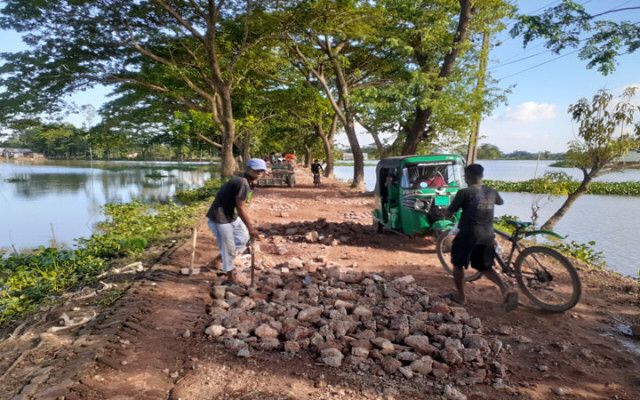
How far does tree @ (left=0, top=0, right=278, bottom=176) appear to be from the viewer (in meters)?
12.5

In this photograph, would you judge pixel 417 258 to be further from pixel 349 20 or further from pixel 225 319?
pixel 349 20

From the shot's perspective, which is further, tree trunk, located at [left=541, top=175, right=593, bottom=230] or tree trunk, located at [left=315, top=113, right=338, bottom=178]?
tree trunk, located at [left=315, top=113, right=338, bottom=178]

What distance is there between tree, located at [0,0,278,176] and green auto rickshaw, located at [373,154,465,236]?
8.19m

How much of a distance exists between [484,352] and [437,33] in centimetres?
1322

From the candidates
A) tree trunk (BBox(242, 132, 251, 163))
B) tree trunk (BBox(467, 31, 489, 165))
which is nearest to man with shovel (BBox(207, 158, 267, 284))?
tree trunk (BBox(467, 31, 489, 165))

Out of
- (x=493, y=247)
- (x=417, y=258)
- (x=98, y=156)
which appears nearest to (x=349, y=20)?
(x=417, y=258)

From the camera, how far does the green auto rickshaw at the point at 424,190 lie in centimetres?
748

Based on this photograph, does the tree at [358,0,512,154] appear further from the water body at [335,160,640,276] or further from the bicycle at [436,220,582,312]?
the bicycle at [436,220,582,312]

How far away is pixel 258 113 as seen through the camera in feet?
80.1

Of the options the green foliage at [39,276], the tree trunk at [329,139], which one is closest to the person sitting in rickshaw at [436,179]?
the green foliage at [39,276]

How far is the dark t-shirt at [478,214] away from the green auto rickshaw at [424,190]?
257 cm

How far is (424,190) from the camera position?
24.8 ft

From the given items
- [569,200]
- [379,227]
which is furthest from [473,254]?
[569,200]

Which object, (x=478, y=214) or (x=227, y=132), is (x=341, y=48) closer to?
(x=227, y=132)
